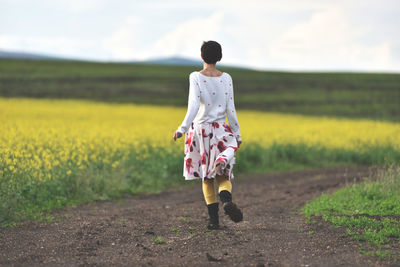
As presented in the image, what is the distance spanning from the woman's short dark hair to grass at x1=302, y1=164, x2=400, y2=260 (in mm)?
2674

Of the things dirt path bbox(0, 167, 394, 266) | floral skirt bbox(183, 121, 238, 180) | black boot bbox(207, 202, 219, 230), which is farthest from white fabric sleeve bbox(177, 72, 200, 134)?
dirt path bbox(0, 167, 394, 266)

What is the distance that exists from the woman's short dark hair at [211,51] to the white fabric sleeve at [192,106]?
28 cm

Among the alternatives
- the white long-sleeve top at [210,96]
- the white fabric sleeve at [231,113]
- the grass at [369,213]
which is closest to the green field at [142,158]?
the grass at [369,213]

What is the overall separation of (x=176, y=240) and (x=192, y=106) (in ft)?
5.24

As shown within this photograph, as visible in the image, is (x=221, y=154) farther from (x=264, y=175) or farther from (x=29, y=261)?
(x=264, y=175)

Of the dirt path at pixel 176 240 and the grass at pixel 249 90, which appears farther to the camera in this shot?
the grass at pixel 249 90

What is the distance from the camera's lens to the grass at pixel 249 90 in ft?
125

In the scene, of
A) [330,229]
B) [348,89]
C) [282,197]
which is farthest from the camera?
[348,89]

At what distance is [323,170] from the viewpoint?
1463cm

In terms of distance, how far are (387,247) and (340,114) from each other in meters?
30.7

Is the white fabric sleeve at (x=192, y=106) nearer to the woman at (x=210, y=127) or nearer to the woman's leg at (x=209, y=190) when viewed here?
the woman at (x=210, y=127)

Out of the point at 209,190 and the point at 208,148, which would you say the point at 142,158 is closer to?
the point at 209,190

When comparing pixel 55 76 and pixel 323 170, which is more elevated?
pixel 55 76

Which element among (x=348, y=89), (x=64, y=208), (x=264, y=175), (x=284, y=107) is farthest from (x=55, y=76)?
(x=64, y=208)
